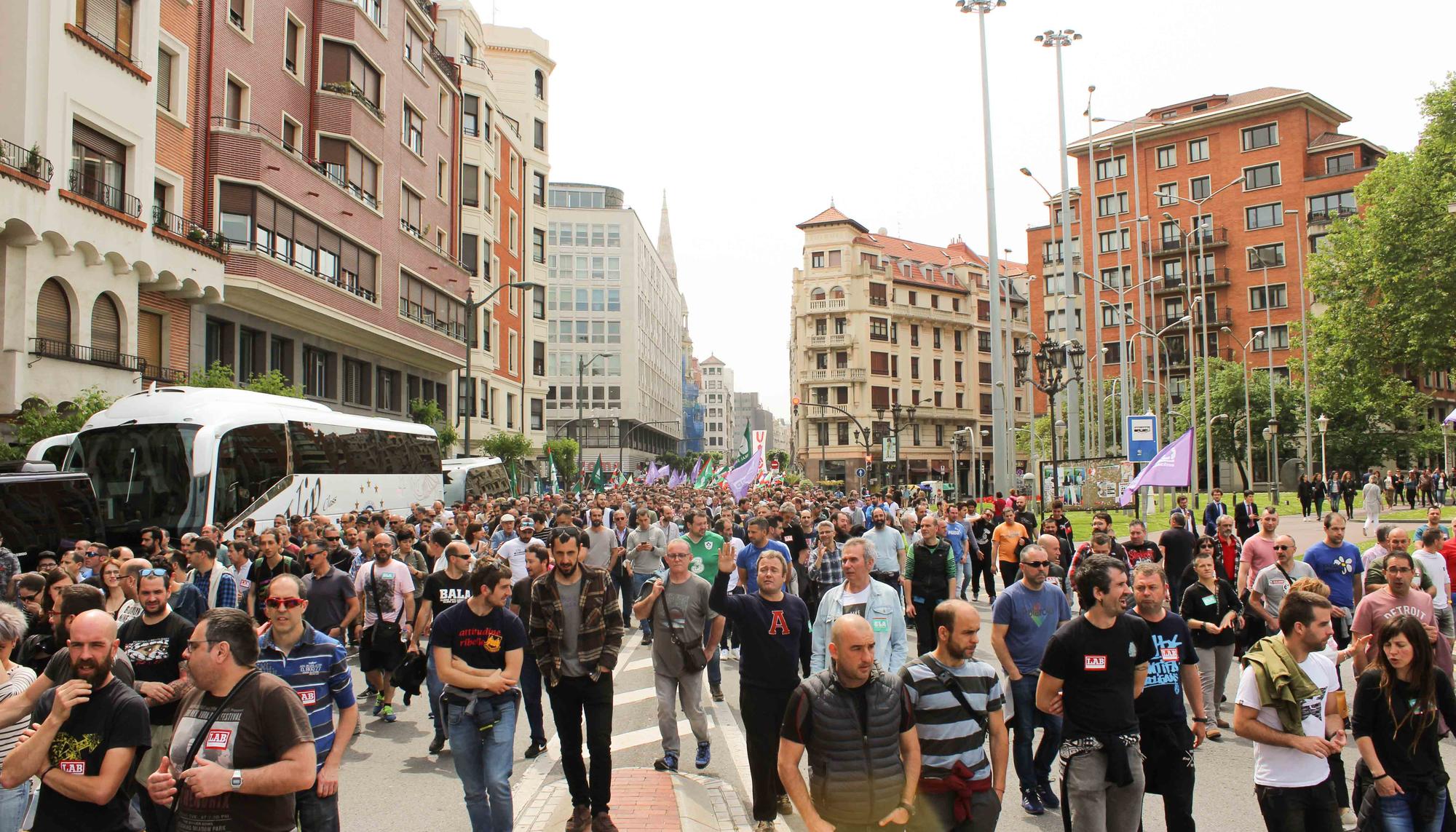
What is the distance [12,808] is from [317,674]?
1.50 metres

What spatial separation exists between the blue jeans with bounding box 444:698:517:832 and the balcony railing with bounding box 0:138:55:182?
783 inches

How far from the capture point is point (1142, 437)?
2308 cm

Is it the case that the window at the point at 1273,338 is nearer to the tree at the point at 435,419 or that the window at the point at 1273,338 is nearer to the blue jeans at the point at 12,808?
the tree at the point at 435,419

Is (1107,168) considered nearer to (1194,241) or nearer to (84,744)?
(1194,241)

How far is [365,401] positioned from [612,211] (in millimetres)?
62528

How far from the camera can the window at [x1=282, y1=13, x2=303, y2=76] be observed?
31984mm

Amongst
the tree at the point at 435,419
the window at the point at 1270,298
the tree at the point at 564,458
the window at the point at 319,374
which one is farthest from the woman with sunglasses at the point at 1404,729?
the window at the point at 1270,298

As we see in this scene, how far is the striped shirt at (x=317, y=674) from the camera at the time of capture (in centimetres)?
514

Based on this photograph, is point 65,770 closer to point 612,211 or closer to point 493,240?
point 493,240

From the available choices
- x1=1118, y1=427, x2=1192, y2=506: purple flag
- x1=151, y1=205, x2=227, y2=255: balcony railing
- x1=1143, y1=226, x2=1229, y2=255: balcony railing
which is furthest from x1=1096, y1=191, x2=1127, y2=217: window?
x1=151, y1=205, x2=227, y2=255: balcony railing

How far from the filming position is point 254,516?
62.8 ft

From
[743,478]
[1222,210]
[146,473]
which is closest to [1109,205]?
[1222,210]

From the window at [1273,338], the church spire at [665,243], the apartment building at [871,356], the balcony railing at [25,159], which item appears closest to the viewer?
the balcony railing at [25,159]

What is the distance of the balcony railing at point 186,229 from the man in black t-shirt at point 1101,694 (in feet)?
84.5
